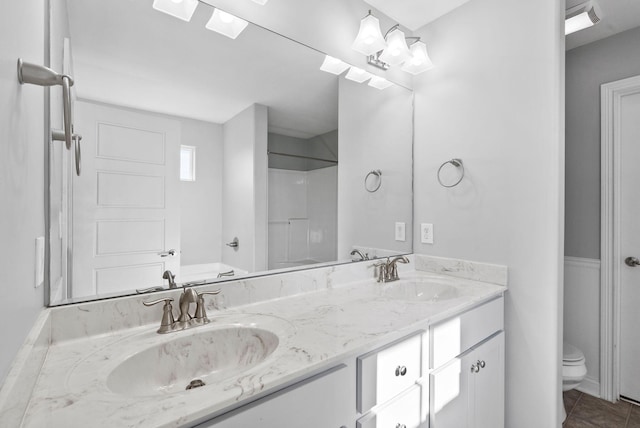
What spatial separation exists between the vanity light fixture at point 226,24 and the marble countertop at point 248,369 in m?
1.15

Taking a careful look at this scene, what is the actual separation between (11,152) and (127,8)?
2.82 ft

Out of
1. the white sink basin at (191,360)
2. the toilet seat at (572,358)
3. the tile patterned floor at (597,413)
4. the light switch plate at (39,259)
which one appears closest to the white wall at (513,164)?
the toilet seat at (572,358)

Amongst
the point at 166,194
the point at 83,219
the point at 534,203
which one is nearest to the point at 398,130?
the point at 534,203

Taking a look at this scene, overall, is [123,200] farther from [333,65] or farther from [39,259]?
[333,65]

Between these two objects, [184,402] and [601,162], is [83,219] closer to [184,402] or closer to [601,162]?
[184,402]

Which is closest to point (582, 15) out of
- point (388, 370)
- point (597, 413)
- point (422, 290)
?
point (422, 290)

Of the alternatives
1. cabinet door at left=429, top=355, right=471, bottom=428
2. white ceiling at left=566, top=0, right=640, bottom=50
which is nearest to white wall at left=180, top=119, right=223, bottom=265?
cabinet door at left=429, top=355, right=471, bottom=428

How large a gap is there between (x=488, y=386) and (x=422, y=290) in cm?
54

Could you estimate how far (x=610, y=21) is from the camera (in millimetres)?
1979

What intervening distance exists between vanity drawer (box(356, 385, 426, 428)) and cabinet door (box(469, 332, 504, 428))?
0.40 m

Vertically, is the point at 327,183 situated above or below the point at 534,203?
above

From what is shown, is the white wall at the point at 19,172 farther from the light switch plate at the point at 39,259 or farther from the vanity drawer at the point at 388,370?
the vanity drawer at the point at 388,370

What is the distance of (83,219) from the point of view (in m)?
1.04

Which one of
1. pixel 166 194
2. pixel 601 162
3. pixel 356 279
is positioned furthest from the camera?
pixel 601 162
